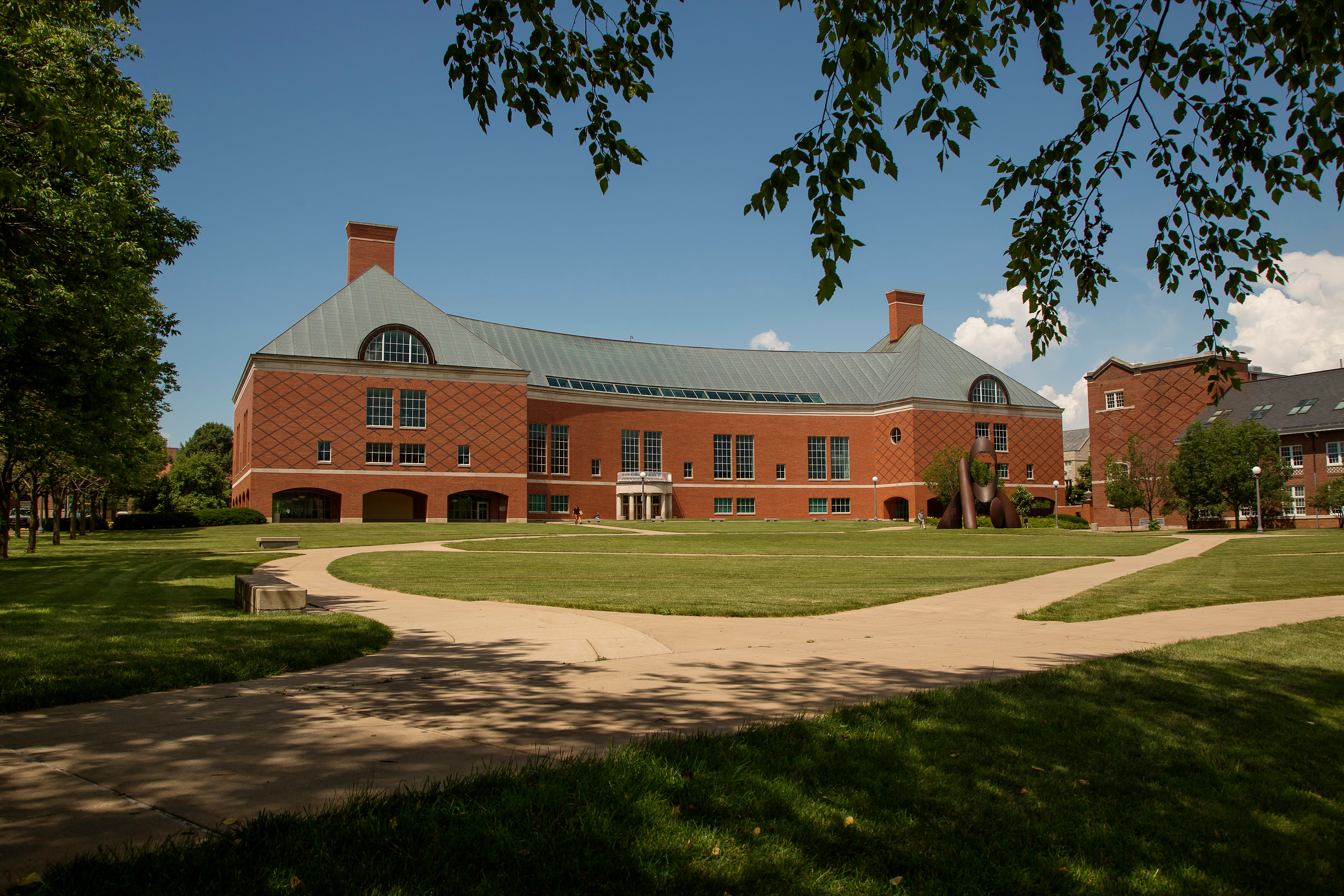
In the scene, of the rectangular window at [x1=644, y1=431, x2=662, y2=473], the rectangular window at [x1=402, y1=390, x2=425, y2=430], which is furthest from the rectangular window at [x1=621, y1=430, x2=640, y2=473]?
the rectangular window at [x1=402, y1=390, x2=425, y2=430]

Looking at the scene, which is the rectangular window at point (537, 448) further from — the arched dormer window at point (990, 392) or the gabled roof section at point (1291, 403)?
the gabled roof section at point (1291, 403)

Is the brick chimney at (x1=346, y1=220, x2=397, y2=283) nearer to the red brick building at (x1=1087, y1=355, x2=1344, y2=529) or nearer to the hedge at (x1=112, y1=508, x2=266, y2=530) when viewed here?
the hedge at (x1=112, y1=508, x2=266, y2=530)

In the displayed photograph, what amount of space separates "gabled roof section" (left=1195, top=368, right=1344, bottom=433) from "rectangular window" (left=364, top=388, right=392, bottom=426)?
2009 inches

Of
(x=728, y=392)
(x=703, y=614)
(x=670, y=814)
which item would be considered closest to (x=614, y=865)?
(x=670, y=814)

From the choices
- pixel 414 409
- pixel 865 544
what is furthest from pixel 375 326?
pixel 865 544

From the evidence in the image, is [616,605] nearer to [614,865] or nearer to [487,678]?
[487,678]

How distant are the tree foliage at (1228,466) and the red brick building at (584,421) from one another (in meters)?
19.2

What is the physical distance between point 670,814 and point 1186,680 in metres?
5.47

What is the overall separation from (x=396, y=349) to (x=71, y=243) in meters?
41.3

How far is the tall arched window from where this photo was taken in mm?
52719

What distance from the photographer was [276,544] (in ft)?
89.5

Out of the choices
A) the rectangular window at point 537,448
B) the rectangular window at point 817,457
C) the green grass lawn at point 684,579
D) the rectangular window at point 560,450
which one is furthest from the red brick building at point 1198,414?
the green grass lawn at point 684,579

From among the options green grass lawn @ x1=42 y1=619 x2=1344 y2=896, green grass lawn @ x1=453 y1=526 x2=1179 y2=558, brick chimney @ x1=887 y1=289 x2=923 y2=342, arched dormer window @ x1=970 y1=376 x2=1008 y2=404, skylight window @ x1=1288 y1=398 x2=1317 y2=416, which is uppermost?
brick chimney @ x1=887 y1=289 x2=923 y2=342

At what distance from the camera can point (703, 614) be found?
11086 mm
